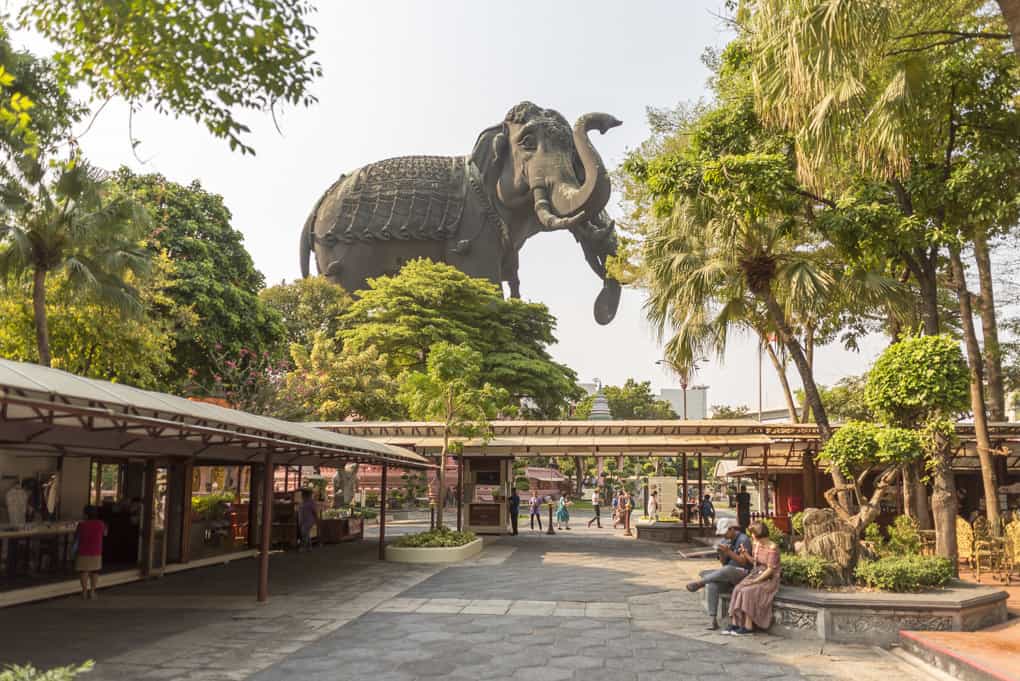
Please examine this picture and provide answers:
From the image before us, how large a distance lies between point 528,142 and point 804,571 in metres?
30.3

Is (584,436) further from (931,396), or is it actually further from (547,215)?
(547,215)

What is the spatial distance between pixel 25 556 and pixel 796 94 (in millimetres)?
12143

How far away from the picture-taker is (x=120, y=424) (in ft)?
36.3

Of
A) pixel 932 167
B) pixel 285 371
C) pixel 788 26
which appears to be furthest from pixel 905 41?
pixel 285 371

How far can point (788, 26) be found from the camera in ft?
28.0

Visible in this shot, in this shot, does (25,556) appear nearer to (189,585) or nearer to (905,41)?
(189,585)

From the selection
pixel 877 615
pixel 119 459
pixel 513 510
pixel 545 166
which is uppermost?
pixel 545 166

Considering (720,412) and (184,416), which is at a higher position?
(720,412)

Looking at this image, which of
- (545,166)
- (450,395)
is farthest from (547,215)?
(450,395)

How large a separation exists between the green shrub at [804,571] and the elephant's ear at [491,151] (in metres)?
31.3

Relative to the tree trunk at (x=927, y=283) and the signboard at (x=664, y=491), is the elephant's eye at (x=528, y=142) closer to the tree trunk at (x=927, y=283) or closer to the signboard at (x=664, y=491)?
the signboard at (x=664, y=491)

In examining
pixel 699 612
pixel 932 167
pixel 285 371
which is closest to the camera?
pixel 699 612

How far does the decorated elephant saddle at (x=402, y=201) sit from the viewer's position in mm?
40094

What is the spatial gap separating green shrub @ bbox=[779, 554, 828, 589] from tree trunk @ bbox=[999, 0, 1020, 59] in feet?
19.9
